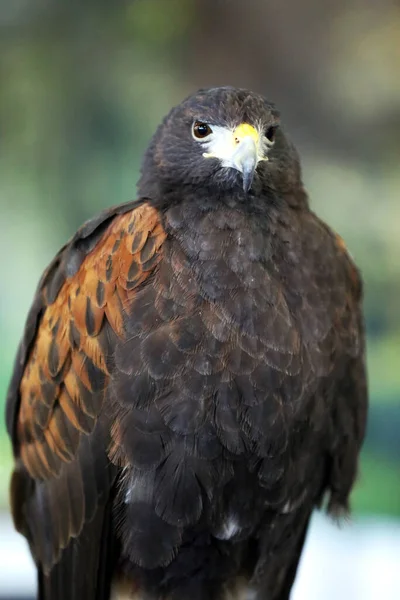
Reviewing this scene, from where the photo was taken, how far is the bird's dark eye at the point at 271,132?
0.97m

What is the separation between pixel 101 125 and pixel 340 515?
1232mm

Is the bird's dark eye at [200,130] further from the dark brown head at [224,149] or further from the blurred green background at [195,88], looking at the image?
the blurred green background at [195,88]

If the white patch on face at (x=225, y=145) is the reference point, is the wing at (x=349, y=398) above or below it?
below

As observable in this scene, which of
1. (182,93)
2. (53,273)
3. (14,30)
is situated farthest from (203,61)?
(53,273)

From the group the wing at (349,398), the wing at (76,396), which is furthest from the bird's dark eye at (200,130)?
the wing at (349,398)

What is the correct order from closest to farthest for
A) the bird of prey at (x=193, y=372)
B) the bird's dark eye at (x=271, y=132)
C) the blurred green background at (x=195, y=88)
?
1. the bird of prey at (x=193, y=372)
2. the bird's dark eye at (x=271, y=132)
3. the blurred green background at (x=195, y=88)

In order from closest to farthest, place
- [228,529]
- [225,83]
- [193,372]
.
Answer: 1. [193,372]
2. [228,529]
3. [225,83]

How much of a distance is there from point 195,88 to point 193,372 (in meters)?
1.14

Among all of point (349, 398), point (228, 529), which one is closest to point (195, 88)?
point (349, 398)

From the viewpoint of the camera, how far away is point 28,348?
105 cm

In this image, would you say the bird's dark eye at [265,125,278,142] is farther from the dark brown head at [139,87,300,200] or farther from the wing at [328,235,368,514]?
the wing at [328,235,368,514]

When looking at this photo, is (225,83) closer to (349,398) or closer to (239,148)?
(239,148)

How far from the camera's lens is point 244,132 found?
35.6 inches

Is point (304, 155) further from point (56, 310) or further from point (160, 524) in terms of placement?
point (160, 524)
